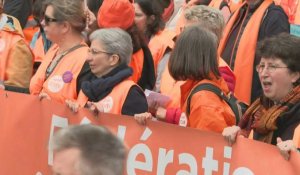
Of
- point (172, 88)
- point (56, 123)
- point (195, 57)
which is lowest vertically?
point (56, 123)

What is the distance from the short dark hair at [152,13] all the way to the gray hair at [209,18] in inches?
41.3

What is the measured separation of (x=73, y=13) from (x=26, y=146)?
50.1 inches

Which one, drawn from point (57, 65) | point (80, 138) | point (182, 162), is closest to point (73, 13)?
point (57, 65)

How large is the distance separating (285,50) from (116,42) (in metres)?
1.41

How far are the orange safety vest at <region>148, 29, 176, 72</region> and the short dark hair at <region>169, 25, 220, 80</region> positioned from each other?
2.24 meters

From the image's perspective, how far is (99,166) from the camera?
3.81 metres

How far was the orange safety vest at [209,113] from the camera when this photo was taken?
634cm

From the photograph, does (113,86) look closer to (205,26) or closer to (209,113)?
(209,113)

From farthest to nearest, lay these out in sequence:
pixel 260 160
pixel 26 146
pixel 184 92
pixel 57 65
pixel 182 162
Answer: pixel 57 65
pixel 26 146
pixel 184 92
pixel 182 162
pixel 260 160

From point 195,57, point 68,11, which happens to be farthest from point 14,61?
point 195,57

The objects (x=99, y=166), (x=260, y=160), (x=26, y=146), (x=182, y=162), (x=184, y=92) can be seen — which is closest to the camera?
(x=99, y=166)

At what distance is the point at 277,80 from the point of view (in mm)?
6379

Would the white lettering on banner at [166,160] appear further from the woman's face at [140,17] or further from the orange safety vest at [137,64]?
the woman's face at [140,17]

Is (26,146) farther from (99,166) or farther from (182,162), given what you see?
(99,166)
